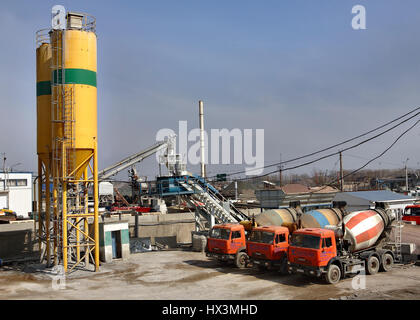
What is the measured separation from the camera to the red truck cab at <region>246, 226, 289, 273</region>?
21094 millimetres

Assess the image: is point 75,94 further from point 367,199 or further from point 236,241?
point 367,199

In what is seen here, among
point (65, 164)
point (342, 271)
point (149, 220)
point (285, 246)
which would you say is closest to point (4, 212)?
point (149, 220)

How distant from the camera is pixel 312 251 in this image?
18734 millimetres

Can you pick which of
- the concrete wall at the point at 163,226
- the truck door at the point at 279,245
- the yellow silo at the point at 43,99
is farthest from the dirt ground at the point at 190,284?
the concrete wall at the point at 163,226

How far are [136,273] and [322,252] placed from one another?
10790 mm

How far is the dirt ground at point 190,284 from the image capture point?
17453 mm

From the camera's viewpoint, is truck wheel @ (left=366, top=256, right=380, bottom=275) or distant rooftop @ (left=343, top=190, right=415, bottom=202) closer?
truck wheel @ (left=366, top=256, right=380, bottom=275)

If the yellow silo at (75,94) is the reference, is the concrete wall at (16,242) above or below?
below

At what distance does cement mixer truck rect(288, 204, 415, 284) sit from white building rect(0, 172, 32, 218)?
54.3 meters

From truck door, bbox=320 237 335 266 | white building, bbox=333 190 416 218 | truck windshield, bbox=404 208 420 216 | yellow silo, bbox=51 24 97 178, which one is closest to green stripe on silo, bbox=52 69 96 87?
yellow silo, bbox=51 24 97 178

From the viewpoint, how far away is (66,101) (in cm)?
2266

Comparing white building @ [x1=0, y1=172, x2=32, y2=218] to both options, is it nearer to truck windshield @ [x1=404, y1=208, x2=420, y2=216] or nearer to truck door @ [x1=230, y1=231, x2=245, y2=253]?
truck door @ [x1=230, y1=231, x2=245, y2=253]

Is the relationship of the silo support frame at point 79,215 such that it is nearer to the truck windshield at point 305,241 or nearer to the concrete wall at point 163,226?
the truck windshield at point 305,241

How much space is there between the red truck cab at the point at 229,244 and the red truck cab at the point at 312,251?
4.55 meters
